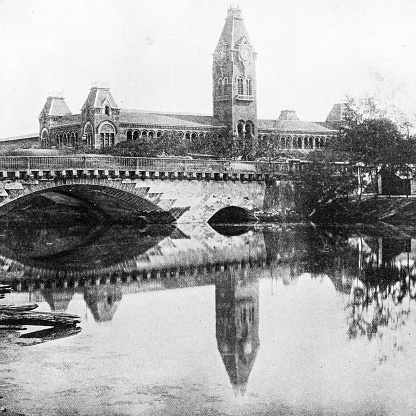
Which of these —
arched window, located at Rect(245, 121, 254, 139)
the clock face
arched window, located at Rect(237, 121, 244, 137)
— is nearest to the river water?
arched window, located at Rect(237, 121, 244, 137)

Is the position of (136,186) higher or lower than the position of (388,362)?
higher

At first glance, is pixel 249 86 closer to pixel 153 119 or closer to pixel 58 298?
pixel 153 119

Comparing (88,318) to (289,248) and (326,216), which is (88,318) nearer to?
(289,248)

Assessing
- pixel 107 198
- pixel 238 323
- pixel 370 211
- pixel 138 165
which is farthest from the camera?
pixel 370 211

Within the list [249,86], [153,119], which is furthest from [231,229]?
[249,86]

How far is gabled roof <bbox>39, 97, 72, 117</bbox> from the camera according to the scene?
3423 inches

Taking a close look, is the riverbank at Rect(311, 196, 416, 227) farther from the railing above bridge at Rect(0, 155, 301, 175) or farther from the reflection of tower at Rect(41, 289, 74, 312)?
the reflection of tower at Rect(41, 289, 74, 312)

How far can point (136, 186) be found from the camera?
4744 cm

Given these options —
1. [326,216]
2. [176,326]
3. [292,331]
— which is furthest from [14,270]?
[326,216]

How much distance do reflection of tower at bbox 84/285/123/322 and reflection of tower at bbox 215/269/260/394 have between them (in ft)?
8.77

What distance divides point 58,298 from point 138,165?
83.7 feet

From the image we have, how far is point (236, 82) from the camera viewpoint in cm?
9012

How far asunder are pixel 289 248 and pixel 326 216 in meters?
18.8

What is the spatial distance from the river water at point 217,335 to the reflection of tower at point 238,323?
0.13ft
